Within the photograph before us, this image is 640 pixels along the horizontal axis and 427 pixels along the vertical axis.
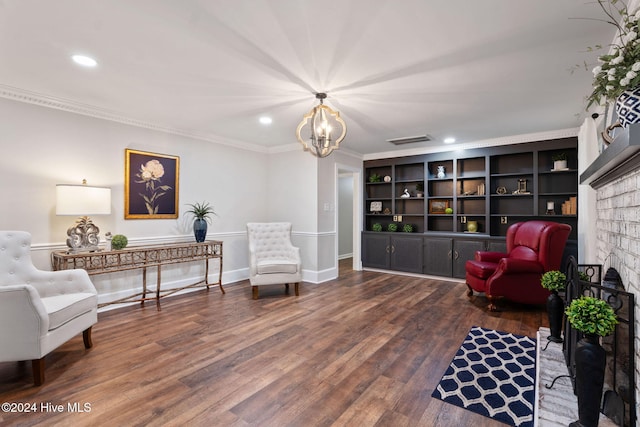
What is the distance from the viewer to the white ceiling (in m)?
1.84

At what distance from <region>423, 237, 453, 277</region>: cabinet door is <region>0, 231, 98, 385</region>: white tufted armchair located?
4.77 metres

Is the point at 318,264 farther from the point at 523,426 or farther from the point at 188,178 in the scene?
the point at 523,426

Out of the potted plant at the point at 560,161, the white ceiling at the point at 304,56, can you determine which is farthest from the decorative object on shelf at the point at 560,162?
the white ceiling at the point at 304,56

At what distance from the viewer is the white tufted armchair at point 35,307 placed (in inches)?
80.5

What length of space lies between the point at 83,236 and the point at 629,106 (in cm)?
442

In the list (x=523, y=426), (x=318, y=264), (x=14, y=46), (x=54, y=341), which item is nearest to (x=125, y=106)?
(x=14, y=46)

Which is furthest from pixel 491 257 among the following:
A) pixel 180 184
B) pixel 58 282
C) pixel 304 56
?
pixel 58 282

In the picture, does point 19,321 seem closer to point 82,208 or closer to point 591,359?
point 82,208

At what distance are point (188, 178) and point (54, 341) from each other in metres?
2.75

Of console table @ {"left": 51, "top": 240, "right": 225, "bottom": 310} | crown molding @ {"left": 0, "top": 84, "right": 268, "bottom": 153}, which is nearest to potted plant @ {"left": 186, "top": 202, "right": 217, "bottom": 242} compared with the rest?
console table @ {"left": 51, "top": 240, "right": 225, "bottom": 310}

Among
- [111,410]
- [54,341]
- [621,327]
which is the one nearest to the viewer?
[621,327]

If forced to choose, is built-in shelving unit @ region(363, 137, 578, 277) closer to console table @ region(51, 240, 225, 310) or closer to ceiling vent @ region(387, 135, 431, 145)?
ceiling vent @ region(387, 135, 431, 145)

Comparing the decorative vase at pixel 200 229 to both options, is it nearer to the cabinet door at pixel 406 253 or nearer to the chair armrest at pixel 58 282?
the chair armrest at pixel 58 282

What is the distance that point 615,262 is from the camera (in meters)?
1.84
